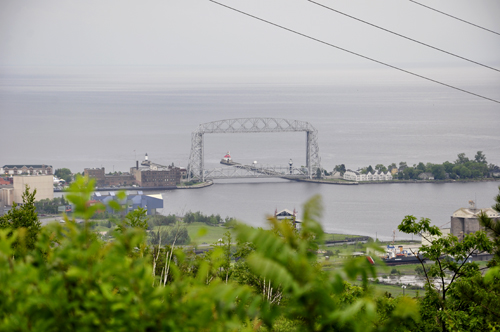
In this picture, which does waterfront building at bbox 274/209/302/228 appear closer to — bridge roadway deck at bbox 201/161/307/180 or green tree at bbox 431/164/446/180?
bridge roadway deck at bbox 201/161/307/180

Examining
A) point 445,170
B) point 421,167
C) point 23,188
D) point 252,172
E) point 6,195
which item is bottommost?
point 6,195

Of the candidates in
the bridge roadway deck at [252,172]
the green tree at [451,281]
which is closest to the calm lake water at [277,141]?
the bridge roadway deck at [252,172]

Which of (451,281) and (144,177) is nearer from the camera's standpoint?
(451,281)

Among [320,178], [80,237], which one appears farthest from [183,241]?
[320,178]

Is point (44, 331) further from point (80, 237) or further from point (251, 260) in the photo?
point (251, 260)

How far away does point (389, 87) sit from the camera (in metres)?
73.8

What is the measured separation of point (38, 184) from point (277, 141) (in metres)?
20.8

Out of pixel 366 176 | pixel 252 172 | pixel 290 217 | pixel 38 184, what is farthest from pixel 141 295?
pixel 252 172

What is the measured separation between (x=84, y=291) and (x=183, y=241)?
36.1 ft

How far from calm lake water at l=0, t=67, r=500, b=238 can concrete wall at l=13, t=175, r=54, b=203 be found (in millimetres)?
4774

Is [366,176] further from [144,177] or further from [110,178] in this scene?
[110,178]

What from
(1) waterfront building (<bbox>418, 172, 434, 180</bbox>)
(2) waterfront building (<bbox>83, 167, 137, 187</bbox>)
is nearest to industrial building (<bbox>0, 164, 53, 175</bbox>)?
(2) waterfront building (<bbox>83, 167, 137, 187</bbox>)

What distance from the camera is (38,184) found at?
815 inches

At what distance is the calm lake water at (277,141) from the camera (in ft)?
66.9
